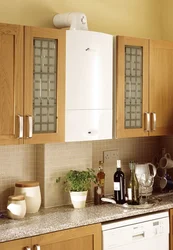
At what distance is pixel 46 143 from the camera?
137 inches

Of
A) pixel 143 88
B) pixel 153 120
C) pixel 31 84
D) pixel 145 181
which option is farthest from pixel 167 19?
pixel 31 84

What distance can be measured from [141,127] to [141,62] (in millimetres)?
511

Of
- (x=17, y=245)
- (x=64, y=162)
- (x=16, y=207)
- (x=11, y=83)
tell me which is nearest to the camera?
(x=17, y=245)

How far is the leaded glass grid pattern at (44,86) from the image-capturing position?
3.38m

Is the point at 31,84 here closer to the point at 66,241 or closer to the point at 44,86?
the point at 44,86

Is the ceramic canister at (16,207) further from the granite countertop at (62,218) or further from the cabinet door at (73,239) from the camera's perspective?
the cabinet door at (73,239)

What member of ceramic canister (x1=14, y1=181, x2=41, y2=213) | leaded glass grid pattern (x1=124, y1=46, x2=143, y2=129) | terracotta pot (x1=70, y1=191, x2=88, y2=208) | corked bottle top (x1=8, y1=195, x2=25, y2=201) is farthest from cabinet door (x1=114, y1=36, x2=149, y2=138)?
corked bottle top (x1=8, y1=195, x2=25, y2=201)

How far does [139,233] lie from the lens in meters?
3.68

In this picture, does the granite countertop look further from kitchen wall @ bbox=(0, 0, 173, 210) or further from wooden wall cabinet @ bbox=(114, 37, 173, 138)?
wooden wall cabinet @ bbox=(114, 37, 173, 138)

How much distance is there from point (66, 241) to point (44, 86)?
104cm

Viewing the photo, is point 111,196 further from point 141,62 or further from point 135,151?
point 141,62

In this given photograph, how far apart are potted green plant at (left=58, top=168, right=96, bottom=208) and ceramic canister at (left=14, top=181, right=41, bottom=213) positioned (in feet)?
0.94

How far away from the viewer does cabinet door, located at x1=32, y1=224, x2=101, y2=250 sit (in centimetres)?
320

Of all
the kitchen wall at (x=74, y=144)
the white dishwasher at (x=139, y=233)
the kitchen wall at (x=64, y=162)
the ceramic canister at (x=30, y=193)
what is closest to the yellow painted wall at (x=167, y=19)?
the kitchen wall at (x=74, y=144)
